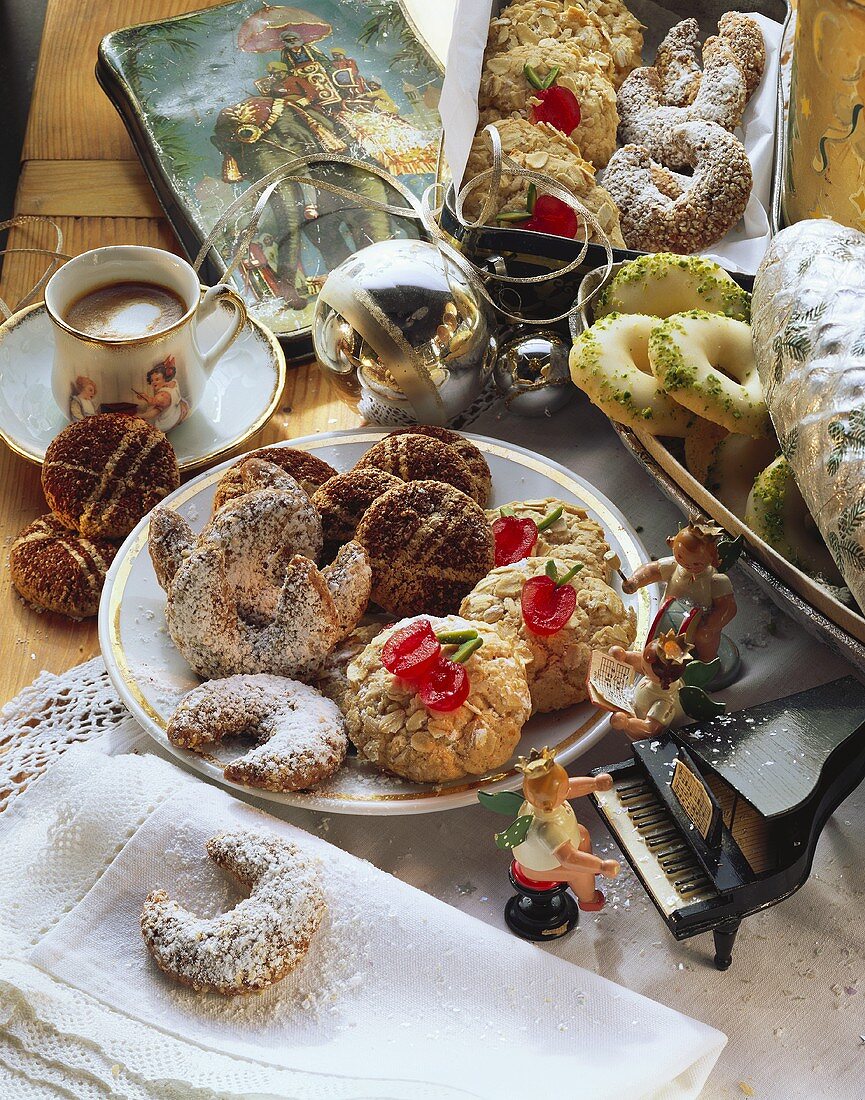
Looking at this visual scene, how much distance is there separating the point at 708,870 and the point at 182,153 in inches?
48.9

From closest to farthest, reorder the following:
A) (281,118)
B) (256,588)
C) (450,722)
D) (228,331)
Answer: (450,722) < (256,588) < (228,331) < (281,118)

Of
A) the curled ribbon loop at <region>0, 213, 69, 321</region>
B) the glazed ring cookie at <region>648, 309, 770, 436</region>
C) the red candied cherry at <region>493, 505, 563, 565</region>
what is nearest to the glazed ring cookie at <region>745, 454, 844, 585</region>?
the glazed ring cookie at <region>648, 309, 770, 436</region>

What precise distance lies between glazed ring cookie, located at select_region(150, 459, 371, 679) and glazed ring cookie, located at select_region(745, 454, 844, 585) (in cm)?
34

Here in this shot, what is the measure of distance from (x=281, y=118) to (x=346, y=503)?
84cm

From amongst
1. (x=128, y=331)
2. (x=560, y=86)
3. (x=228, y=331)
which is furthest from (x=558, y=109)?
(x=128, y=331)

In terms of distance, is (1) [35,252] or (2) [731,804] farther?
(1) [35,252]

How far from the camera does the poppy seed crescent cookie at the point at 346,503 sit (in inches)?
42.8

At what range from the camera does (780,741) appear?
33.9 inches

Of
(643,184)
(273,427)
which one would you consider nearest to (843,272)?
(643,184)

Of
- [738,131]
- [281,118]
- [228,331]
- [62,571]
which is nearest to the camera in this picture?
[62,571]

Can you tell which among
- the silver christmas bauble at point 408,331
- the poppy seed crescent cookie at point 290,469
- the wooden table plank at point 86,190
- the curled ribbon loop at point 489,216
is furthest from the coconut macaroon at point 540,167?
the wooden table plank at point 86,190

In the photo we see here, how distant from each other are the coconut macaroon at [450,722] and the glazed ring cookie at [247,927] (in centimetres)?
11

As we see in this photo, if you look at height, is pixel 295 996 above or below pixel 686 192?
below

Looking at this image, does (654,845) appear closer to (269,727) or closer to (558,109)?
(269,727)
